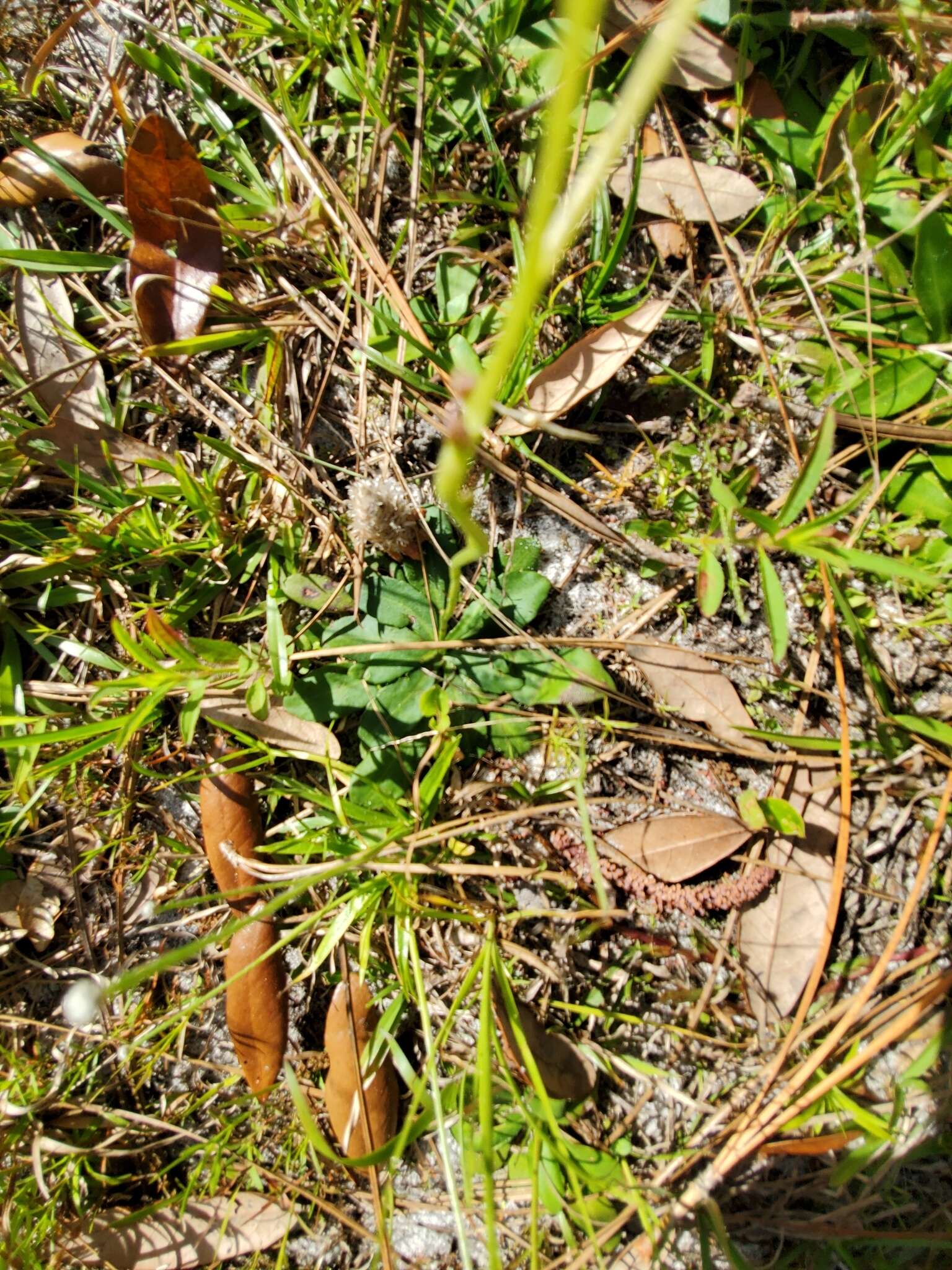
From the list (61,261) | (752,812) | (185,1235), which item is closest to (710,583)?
(752,812)

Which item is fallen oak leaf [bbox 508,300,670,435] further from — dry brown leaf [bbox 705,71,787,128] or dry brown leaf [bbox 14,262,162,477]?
dry brown leaf [bbox 14,262,162,477]

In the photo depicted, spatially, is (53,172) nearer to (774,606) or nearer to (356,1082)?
(774,606)

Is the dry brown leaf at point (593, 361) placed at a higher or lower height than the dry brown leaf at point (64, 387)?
higher

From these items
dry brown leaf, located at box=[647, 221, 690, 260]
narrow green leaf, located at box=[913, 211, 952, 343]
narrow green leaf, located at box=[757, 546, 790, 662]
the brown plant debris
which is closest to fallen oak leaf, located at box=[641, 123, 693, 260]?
dry brown leaf, located at box=[647, 221, 690, 260]

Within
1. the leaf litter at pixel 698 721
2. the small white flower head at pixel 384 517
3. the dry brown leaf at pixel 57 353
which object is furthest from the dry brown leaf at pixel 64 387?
the leaf litter at pixel 698 721

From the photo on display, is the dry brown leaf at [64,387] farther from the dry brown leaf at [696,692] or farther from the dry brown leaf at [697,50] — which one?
the dry brown leaf at [697,50]
